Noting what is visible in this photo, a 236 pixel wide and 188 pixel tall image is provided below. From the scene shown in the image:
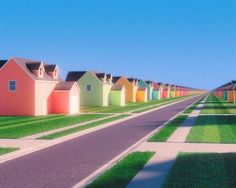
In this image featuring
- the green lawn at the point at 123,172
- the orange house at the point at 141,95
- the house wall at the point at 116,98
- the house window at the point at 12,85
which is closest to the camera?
the green lawn at the point at 123,172

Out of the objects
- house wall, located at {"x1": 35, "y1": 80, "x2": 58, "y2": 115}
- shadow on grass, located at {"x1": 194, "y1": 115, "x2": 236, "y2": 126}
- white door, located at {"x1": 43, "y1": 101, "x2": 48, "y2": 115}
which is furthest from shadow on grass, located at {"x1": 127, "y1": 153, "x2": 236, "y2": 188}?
white door, located at {"x1": 43, "y1": 101, "x2": 48, "y2": 115}

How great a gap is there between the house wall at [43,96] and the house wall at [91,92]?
16.1 metres

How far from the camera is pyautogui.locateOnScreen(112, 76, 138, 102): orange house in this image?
77.6m

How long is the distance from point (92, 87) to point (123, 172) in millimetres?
46261

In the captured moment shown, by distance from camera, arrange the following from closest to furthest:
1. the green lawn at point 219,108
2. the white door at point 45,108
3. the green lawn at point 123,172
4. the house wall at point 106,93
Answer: the green lawn at point 123,172
the white door at point 45,108
the green lawn at point 219,108
the house wall at point 106,93

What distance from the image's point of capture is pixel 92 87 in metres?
56.9

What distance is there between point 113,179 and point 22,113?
94.0ft

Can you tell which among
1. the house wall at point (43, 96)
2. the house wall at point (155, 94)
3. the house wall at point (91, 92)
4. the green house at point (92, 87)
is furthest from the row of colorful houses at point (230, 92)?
the house wall at point (43, 96)

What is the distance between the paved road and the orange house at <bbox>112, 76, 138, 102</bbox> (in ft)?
192

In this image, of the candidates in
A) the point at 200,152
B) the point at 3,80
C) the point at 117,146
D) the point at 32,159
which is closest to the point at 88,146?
the point at 117,146

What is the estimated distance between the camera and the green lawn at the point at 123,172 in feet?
31.4

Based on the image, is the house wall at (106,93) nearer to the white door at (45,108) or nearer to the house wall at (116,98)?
the house wall at (116,98)

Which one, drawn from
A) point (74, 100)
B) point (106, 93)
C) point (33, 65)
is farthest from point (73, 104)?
point (106, 93)

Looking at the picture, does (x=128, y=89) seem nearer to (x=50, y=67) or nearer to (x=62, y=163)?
(x=50, y=67)
